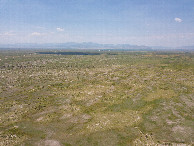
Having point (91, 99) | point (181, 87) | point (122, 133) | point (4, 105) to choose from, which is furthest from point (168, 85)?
point (4, 105)

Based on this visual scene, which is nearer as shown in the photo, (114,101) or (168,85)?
(114,101)

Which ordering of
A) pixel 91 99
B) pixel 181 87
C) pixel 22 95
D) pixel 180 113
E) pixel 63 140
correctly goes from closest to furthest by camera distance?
pixel 63 140 → pixel 180 113 → pixel 91 99 → pixel 22 95 → pixel 181 87

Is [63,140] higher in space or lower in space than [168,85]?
lower

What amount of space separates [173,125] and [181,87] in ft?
86.1

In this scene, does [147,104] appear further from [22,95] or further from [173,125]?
[22,95]

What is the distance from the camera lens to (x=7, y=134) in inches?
971

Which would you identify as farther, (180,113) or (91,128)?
(180,113)

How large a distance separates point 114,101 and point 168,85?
2514 cm

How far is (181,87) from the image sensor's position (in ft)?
159

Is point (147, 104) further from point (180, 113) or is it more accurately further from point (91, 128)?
point (91, 128)

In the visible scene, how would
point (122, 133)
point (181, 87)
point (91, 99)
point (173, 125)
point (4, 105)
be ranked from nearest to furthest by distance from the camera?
point (122, 133), point (173, 125), point (4, 105), point (91, 99), point (181, 87)

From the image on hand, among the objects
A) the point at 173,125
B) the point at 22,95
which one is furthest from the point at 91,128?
the point at 22,95

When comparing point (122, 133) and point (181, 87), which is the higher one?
point (181, 87)

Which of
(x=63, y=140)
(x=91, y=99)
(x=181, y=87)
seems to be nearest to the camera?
(x=63, y=140)
